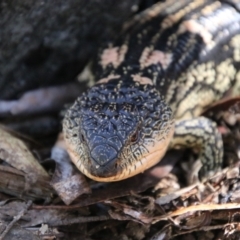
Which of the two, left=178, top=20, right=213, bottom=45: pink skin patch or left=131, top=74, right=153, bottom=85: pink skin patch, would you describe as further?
left=178, top=20, right=213, bottom=45: pink skin patch

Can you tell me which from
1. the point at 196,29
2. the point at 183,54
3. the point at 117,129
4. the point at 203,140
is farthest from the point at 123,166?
the point at 196,29

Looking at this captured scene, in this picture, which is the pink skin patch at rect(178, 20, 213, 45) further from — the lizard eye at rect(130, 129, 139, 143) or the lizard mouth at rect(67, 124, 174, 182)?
the lizard eye at rect(130, 129, 139, 143)

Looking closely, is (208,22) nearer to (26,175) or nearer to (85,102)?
(85,102)

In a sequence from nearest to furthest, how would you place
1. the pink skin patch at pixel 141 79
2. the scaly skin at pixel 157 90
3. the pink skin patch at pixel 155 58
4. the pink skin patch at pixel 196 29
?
the scaly skin at pixel 157 90, the pink skin patch at pixel 141 79, the pink skin patch at pixel 155 58, the pink skin patch at pixel 196 29

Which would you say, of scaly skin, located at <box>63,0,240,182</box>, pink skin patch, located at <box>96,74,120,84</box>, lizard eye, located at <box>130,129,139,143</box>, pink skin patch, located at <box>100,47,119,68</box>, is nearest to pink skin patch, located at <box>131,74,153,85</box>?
scaly skin, located at <box>63,0,240,182</box>

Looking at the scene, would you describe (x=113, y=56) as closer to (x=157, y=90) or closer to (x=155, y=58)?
(x=155, y=58)

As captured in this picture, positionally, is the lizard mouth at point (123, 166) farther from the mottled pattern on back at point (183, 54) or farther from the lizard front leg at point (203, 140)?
the mottled pattern on back at point (183, 54)

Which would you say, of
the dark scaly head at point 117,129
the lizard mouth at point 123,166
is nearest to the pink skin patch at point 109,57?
the dark scaly head at point 117,129

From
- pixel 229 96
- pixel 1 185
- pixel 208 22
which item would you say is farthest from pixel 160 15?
pixel 1 185
